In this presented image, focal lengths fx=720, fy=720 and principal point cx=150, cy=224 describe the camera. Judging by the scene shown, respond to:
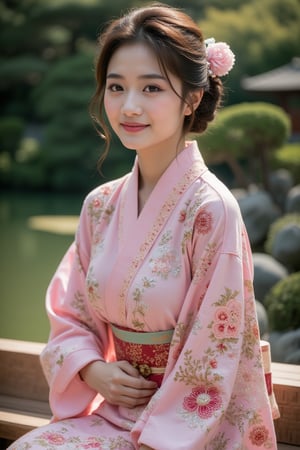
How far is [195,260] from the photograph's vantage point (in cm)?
171

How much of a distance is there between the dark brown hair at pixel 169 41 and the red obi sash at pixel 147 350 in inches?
20.7

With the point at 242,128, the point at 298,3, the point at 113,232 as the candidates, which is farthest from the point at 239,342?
the point at 298,3

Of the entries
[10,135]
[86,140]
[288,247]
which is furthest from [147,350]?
[10,135]

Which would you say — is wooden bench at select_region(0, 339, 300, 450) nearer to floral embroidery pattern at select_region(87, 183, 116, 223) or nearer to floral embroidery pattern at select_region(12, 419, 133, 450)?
floral embroidery pattern at select_region(12, 419, 133, 450)

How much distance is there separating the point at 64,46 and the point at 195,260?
54.4 feet

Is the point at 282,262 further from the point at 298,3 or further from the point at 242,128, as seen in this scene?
the point at 298,3

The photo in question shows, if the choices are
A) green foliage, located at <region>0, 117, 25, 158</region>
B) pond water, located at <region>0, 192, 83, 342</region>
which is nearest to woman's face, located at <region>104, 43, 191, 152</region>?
pond water, located at <region>0, 192, 83, 342</region>

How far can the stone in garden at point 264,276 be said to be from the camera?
198 inches

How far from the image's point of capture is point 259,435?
1.66 metres

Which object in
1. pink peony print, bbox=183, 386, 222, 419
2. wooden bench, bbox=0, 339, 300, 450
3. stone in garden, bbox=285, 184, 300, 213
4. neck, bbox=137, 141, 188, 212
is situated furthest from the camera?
stone in garden, bbox=285, 184, 300, 213

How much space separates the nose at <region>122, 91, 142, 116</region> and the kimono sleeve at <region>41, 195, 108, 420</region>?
39 cm

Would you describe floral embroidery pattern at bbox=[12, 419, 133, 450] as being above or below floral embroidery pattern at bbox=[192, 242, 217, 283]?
below

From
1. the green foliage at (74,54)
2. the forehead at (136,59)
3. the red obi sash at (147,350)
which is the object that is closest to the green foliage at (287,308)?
the red obi sash at (147,350)

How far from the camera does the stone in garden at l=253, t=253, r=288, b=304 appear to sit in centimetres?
503
